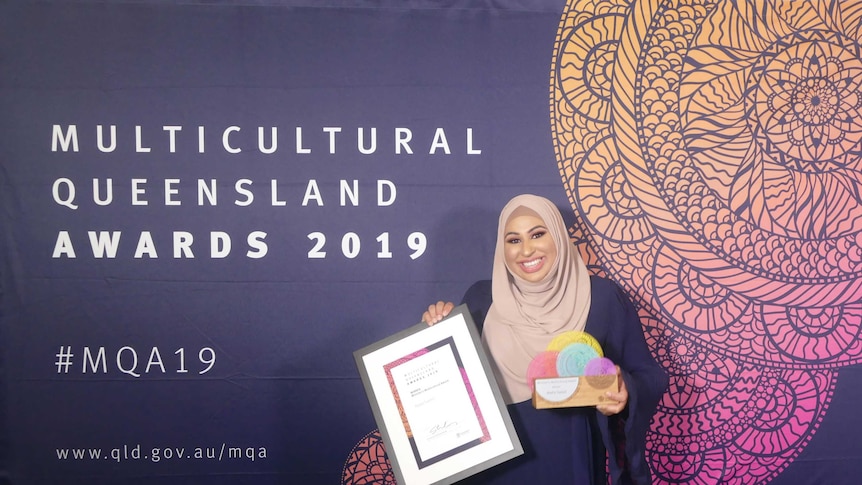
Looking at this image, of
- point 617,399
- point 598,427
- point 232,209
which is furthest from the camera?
point 232,209

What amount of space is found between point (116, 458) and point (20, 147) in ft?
3.55

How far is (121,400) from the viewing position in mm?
2260

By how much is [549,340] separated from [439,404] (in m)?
0.38

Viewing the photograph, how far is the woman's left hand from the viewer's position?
191 centimetres

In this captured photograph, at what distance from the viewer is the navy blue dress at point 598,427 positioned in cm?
198

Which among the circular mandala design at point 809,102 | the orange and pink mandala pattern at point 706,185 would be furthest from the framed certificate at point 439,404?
the circular mandala design at point 809,102

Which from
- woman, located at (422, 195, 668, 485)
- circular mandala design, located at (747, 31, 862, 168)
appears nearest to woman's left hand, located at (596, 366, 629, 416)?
woman, located at (422, 195, 668, 485)

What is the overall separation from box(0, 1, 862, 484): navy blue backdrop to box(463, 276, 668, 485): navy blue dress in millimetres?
458

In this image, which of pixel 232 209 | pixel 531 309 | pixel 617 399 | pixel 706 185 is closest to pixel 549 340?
pixel 531 309

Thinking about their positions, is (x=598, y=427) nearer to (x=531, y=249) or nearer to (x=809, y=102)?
(x=531, y=249)

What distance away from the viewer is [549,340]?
6.61ft

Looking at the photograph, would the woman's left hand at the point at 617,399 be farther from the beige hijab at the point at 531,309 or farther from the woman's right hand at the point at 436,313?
the woman's right hand at the point at 436,313

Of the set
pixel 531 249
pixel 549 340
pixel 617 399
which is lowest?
→ pixel 617 399

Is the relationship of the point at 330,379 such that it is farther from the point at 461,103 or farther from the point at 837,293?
the point at 837,293
